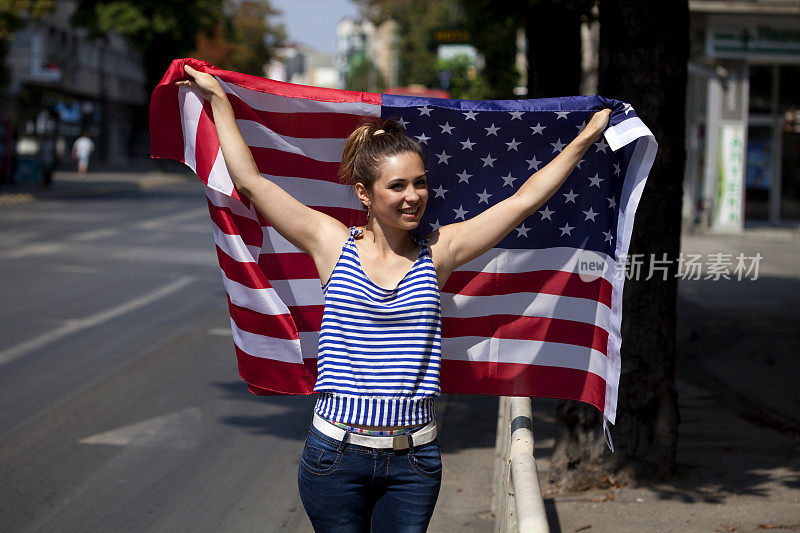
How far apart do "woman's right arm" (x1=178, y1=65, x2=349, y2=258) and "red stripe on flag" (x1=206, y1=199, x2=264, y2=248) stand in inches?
24.4

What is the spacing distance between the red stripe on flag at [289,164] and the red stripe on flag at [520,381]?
37.6 inches

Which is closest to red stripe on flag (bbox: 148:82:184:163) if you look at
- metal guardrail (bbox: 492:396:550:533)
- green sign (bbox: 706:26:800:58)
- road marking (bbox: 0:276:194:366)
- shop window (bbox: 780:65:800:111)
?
metal guardrail (bbox: 492:396:550:533)

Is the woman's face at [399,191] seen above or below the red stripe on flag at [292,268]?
above

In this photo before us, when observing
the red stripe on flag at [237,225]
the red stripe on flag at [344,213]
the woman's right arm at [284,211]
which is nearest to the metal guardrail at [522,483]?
the woman's right arm at [284,211]

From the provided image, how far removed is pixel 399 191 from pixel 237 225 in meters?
1.15

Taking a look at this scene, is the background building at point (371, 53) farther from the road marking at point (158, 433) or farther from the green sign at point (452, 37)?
the road marking at point (158, 433)

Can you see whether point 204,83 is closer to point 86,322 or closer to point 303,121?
point 303,121

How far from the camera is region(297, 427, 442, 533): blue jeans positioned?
3217 millimetres

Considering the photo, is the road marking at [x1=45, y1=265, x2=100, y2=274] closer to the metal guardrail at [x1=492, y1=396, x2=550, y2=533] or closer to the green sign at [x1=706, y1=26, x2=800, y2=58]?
the metal guardrail at [x1=492, y1=396, x2=550, y2=533]

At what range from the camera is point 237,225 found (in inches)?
167

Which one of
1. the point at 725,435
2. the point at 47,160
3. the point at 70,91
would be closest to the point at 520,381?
the point at 725,435

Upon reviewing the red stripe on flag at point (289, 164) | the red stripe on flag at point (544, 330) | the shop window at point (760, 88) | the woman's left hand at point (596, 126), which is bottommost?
the red stripe on flag at point (544, 330)

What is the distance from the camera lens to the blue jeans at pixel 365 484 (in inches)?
127

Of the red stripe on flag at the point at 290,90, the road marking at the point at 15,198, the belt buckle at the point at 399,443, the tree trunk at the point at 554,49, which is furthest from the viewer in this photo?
the road marking at the point at 15,198
